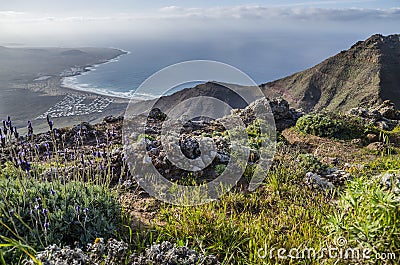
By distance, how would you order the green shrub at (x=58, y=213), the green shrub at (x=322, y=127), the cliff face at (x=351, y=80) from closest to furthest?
the green shrub at (x=58, y=213) → the green shrub at (x=322, y=127) → the cliff face at (x=351, y=80)

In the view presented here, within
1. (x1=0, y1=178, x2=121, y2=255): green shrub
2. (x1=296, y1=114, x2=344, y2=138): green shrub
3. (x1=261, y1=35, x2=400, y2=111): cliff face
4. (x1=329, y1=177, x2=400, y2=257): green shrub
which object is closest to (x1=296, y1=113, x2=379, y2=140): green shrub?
(x1=296, y1=114, x2=344, y2=138): green shrub

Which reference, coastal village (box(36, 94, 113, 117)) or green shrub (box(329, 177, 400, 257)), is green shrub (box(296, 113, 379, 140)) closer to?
green shrub (box(329, 177, 400, 257))

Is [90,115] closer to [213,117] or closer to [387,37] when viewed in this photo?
[213,117]

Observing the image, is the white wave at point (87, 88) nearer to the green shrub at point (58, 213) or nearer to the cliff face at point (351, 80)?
the green shrub at point (58, 213)

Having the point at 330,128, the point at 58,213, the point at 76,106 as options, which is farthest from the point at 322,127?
the point at 76,106

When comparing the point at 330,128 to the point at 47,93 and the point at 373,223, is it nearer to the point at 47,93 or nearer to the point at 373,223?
the point at 373,223

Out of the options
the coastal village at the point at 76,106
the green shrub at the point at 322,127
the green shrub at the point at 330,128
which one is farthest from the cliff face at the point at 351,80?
the green shrub at the point at 322,127

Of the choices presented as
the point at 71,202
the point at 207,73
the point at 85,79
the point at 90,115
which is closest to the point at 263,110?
the point at 207,73
